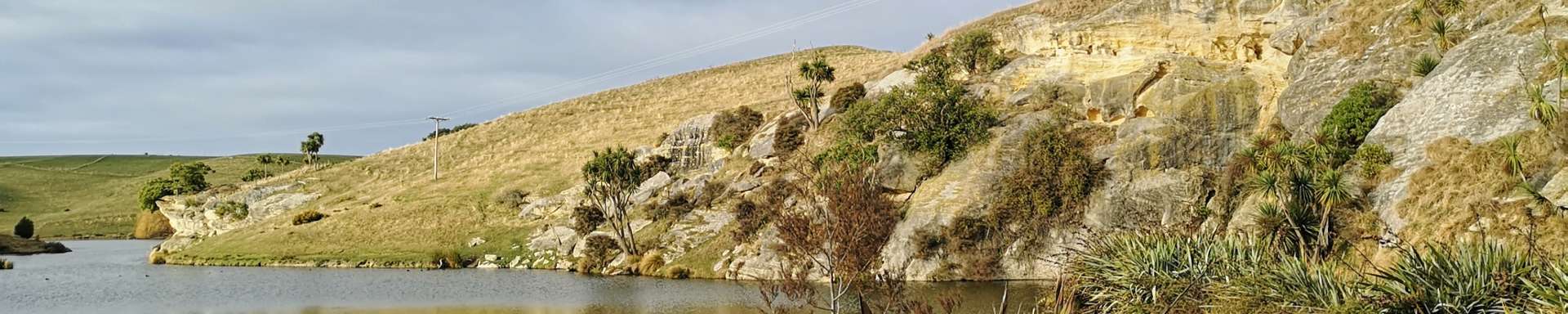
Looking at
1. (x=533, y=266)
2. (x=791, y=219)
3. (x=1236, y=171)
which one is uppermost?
(x=791, y=219)

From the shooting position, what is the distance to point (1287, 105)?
173ft

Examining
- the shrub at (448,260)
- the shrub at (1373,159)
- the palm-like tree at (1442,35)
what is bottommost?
the shrub at (448,260)

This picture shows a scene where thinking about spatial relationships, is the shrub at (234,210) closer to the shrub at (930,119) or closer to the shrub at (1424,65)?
the shrub at (930,119)

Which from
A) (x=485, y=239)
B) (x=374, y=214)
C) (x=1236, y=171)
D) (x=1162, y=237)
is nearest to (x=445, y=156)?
(x=374, y=214)

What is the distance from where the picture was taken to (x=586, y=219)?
71750mm

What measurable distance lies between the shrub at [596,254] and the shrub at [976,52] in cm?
2646

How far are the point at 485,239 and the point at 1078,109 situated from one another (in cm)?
4140

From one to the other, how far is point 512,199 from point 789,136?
75.6ft

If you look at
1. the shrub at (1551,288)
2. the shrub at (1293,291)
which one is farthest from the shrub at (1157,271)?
the shrub at (1551,288)

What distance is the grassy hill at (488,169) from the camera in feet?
258

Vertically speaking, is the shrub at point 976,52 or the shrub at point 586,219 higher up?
the shrub at point 976,52

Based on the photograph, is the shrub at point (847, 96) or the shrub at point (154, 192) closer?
the shrub at point (847, 96)

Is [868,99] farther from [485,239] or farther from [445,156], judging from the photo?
[445,156]

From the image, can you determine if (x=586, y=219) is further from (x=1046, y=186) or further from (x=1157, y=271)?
(x=1157, y=271)
